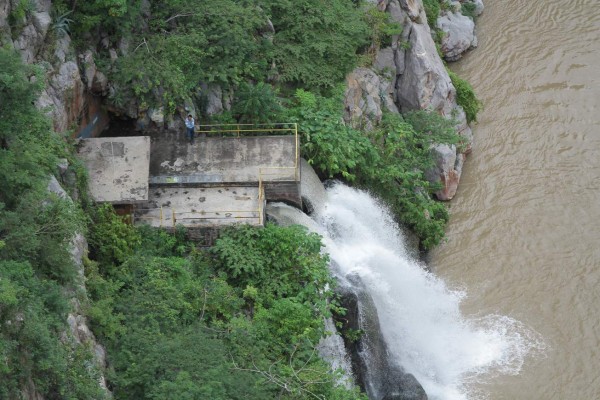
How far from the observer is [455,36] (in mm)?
31375

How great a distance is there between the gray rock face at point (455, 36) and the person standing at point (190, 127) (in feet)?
42.5

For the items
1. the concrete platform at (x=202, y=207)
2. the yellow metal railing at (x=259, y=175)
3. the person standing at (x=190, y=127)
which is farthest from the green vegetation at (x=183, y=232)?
the person standing at (x=190, y=127)

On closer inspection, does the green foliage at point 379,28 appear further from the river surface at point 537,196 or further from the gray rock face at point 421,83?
the river surface at point 537,196

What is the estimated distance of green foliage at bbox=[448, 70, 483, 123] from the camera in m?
28.4

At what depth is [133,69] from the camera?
21.0 meters

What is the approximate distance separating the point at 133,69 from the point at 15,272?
835 cm

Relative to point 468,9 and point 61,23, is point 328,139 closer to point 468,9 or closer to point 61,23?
point 61,23

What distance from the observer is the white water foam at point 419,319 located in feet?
68.9

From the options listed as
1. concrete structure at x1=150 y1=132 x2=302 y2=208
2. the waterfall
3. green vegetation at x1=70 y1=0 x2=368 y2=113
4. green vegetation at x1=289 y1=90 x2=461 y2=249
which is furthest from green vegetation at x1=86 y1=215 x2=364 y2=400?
green vegetation at x1=70 y1=0 x2=368 y2=113

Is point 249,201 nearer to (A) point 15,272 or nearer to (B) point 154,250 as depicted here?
(B) point 154,250

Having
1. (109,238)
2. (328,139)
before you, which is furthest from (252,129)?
(109,238)

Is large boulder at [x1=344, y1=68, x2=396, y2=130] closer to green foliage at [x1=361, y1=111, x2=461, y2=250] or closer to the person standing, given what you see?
green foliage at [x1=361, y1=111, x2=461, y2=250]

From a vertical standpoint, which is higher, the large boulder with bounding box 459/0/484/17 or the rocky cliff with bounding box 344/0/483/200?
the large boulder with bounding box 459/0/484/17

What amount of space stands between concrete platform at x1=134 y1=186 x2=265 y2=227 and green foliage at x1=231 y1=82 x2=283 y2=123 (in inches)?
96.2
